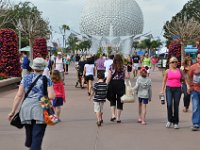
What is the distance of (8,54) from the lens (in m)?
23.2

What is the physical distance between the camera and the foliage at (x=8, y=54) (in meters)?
23.2

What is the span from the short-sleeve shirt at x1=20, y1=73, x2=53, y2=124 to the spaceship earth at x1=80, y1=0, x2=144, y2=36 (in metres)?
107

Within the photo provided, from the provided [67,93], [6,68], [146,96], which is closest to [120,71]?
[146,96]

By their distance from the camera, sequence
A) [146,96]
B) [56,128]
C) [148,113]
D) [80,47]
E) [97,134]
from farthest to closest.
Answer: [80,47]
[148,113]
[146,96]
[56,128]
[97,134]

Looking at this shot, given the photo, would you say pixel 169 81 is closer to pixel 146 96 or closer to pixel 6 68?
pixel 146 96

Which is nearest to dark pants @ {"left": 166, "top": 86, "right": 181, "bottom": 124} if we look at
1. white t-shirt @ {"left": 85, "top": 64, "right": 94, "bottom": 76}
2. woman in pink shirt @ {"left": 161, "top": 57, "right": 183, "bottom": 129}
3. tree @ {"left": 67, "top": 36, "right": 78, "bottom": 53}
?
woman in pink shirt @ {"left": 161, "top": 57, "right": 183, "bottom": 129}

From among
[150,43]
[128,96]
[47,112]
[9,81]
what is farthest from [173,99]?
[150,43]

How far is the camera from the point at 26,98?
22.7 feet

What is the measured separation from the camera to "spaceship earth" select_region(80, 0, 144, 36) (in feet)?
379

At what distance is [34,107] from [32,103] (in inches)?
2.5

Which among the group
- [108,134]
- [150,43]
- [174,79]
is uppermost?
[150,43]

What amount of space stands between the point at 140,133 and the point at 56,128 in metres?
1.90

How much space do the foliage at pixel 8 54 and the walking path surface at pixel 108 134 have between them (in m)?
9.57

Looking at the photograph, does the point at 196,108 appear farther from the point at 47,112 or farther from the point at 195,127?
the point at 47,112
